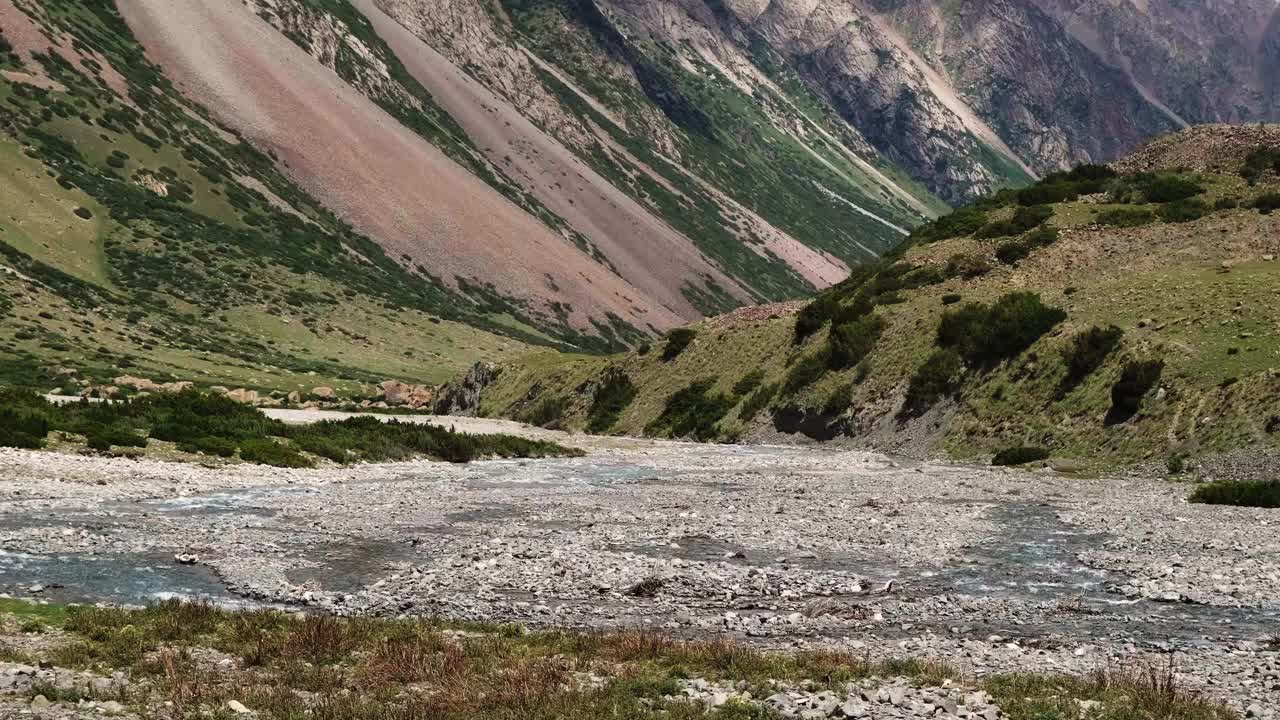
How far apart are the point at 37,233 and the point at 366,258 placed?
53.1m

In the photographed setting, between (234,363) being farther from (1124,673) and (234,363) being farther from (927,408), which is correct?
(1124,673)

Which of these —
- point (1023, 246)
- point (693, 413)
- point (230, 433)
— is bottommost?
point (230, 433)

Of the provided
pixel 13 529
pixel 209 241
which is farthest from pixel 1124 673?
pixel 209 241

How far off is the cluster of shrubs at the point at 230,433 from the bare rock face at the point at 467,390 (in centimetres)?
3737

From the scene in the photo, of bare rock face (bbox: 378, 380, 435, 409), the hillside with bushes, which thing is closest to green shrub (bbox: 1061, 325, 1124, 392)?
the hillside with bushes

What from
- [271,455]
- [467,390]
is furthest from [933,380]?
[467,390]

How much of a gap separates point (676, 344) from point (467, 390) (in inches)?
952

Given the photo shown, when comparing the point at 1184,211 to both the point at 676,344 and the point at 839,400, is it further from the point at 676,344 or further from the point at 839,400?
the point at 676,344

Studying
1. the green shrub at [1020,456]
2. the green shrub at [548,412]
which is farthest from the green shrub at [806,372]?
the green shrub at [548,412]

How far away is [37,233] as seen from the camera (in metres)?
120

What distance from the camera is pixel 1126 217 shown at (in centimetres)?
6962

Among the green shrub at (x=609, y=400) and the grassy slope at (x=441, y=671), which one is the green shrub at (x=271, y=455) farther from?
the green shrub at (x=609, y=400)

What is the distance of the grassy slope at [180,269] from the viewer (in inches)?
3984

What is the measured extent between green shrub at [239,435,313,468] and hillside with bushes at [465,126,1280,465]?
29602mm
